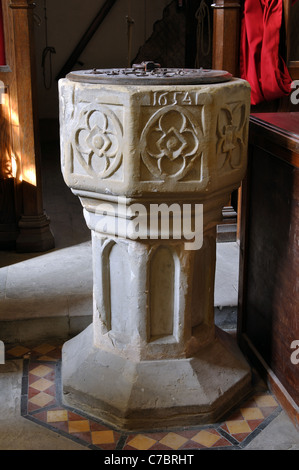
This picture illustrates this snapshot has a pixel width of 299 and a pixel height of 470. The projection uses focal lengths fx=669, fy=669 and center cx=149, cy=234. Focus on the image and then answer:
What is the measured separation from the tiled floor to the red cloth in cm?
167

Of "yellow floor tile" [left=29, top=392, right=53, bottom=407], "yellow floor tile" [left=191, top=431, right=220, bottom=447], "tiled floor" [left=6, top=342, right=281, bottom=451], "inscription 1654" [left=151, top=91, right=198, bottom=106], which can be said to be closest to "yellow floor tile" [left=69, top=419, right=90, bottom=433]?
"tiled floor" [left=6, top=342, right=281, bottom=451]

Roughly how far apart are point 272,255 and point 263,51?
1451 mm

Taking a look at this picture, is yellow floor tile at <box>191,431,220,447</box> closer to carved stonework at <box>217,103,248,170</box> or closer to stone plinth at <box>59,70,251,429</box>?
stone plinth at <box>59,70,251,429</box>

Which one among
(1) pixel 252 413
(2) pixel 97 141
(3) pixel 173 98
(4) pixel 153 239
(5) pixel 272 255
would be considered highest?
(3) pixel 173 98

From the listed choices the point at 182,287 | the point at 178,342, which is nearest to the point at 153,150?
the point at 182,287

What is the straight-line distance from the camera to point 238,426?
8.39 ft

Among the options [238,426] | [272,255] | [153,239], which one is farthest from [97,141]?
[238,426]

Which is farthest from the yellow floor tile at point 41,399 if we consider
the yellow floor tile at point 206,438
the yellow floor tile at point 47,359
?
the yellow floor tile at point 206,438

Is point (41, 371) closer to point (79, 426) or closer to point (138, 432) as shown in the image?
point (79, 426)

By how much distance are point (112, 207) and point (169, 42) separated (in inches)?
187

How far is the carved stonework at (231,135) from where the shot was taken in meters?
2.37

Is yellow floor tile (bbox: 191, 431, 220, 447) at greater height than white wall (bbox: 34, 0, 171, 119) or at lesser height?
lesser

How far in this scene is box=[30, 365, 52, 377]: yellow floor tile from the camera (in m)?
2.91

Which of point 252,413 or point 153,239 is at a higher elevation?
point 153,239
